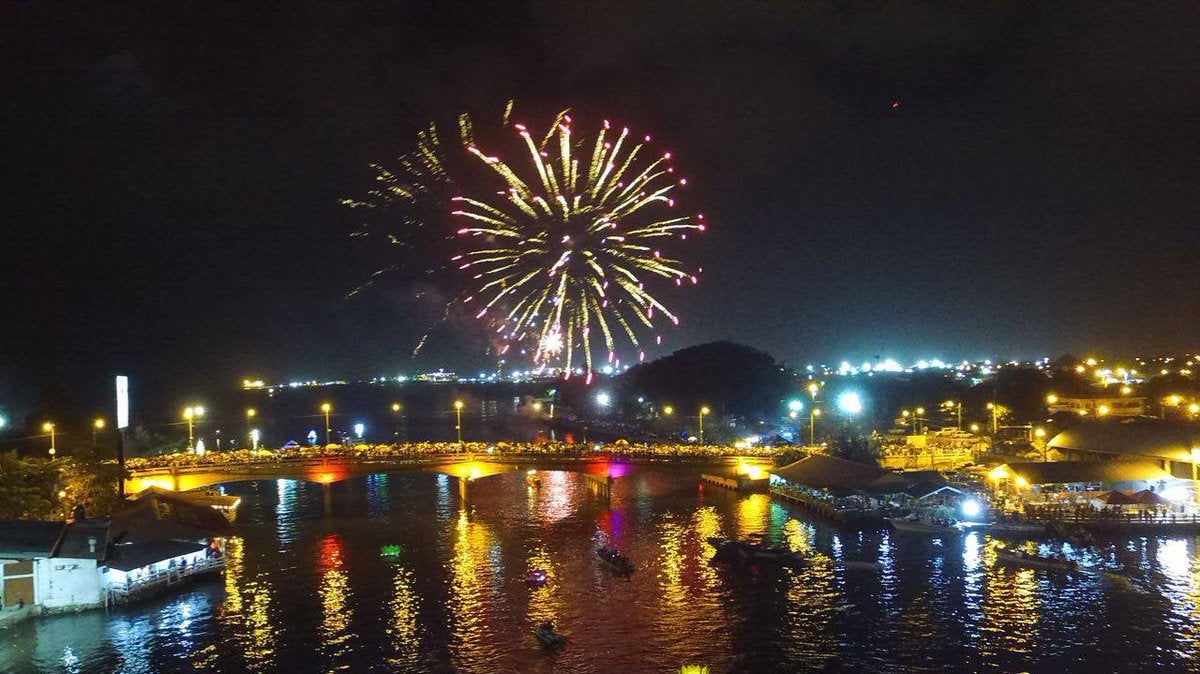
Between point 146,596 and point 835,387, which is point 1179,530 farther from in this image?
point 835,387

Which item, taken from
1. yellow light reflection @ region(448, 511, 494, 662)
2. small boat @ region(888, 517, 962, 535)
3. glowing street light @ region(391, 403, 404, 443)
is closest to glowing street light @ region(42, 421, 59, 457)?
yellow light reflection @ region(448, 511, 494, 662)

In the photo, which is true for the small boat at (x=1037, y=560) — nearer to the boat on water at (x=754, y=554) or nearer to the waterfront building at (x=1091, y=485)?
the waterfront building at (x=1091, y=485)

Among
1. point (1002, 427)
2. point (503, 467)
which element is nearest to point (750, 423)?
point (1002, 427)

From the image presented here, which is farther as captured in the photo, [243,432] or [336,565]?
[243,432]

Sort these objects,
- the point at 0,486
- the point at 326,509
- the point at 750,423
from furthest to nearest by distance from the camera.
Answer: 1. the point at 750,423
2. the point at 326,509
3. the point at 0,486

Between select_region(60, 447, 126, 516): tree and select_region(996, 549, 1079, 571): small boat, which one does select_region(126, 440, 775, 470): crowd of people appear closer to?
select_region(60, 447, 126, 516): tree

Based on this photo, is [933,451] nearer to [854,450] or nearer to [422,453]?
[854,450]

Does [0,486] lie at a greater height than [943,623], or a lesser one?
greater
